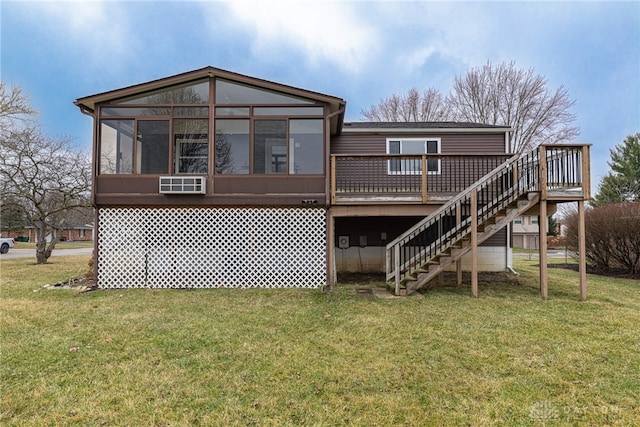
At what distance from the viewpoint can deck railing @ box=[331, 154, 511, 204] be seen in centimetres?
742

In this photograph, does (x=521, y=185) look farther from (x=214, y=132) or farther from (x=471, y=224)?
(x=214, y=132)

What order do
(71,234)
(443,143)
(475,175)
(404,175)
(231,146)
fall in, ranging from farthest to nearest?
(71,234), (443,143), (404,175), (475,175), (231,146)

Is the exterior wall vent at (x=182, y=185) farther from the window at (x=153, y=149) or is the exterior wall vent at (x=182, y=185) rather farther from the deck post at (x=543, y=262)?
the deck post at (x=543, y=262)

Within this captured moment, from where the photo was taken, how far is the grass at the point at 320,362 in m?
2.65

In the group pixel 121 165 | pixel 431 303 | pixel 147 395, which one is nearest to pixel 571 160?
pixel 431 303

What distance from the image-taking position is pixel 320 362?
3.55 metres

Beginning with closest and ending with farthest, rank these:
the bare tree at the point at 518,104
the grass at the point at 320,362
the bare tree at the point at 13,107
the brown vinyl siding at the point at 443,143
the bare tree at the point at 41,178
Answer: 1. the grass at the point at 320,362
2. the brown vinyl siding at the point at 443,143
3. the bare tree at the point at 41,178
4. the bare tree at the point at 13,107
5. the bare tree at the point at 518,104

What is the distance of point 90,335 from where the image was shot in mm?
4438

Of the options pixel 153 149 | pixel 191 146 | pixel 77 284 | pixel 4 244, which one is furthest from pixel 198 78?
pixel 4 244

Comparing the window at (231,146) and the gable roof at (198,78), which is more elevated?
the gable roof at (198,78)

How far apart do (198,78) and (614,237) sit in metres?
12.9

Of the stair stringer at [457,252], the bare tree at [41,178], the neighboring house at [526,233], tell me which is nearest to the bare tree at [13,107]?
the bare tree at [41,178]

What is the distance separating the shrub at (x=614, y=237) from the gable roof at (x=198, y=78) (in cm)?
930

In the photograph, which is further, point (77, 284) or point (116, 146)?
point (77, 284)
